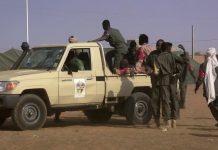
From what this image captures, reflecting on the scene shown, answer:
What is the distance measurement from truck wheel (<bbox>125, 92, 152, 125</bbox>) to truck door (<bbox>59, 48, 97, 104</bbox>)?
972mm

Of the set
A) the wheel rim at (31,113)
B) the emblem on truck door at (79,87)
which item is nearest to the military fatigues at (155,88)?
the emblem on truck door at (79,87)

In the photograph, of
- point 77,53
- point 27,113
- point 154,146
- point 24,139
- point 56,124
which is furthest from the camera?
point 56,124

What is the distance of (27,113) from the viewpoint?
38.0 feet

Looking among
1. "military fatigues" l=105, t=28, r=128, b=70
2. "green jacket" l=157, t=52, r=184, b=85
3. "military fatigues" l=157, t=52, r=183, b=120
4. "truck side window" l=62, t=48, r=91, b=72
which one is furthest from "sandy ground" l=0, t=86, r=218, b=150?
"military fatigues" l=105, t=28, r=128, b=70

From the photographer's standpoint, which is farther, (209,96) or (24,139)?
(209,96)

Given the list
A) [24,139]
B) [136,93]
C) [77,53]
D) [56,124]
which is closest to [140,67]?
[136,93]

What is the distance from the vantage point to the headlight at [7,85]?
443 inches

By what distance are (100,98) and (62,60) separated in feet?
4.26

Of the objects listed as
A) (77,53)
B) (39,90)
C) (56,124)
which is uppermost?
(77,53)

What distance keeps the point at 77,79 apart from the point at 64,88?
379 millimetres

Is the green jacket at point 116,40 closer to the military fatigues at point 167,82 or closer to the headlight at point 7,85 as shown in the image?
the military fatigues at point 167,82

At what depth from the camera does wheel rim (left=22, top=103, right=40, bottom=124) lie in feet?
37.8

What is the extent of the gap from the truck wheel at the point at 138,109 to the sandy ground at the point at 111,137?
0.26m

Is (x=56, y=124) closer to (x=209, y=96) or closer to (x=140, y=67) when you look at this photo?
(x=140, y=67)
